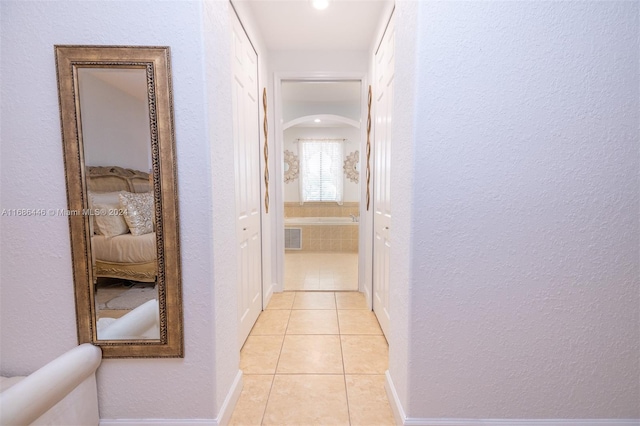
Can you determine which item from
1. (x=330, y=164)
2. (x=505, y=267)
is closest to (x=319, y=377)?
(x=505, y=267)

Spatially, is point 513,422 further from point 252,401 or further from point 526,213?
point 252,401

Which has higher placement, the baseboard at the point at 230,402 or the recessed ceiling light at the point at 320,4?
the recessed ceiling light at the point at 320,4

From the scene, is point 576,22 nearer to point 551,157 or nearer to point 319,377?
point 551,157

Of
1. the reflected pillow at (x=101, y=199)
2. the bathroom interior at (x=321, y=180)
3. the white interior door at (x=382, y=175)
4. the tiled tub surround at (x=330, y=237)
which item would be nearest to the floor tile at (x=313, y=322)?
the white interior door at (x=382, y=175)

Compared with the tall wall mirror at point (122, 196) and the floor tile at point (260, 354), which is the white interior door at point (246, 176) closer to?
the floor tile at point (260, 354)

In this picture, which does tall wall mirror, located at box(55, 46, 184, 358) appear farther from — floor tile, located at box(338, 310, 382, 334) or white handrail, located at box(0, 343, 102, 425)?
floor tile, located at box(338, 310, 382, 334)

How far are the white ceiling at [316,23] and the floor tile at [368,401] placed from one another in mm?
2507

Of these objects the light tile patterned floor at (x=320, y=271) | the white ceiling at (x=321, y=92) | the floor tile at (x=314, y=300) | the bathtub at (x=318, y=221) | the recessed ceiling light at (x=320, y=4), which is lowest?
the light tile patterned floor at (x=320, y=271)

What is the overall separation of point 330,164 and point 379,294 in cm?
396

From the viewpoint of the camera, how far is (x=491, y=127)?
3.71ft

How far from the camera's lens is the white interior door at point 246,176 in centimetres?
188

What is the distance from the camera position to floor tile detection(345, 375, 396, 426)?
1.35m

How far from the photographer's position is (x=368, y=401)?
58.0 inches

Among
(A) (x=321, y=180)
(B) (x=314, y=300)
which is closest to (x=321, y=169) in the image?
(A) (x=321, y=180)
